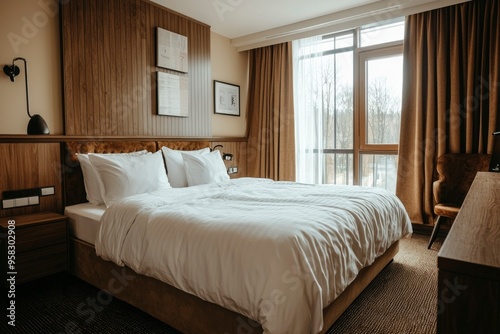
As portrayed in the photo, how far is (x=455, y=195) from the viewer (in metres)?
3.44

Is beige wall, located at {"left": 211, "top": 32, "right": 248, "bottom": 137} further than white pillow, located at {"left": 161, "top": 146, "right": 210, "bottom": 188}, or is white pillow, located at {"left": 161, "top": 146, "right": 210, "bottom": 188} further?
beige wall, located at {"left": 211, "top": 32, "right": 248, "bottom": 137}

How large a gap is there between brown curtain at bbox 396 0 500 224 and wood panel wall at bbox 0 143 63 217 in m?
3.55

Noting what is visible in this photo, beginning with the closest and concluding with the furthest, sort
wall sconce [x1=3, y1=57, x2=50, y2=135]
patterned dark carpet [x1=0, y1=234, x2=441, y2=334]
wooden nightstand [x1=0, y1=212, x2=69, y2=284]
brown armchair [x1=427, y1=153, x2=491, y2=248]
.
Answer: patterned dark carpet [x1=0, y1=234, x2=441, y2=334]
wooden nightstand [x1=0, y1=212, x2=69, y2=284]
wall sconce [x1=3, y1=57, x2=50, y2=135]
brown armchair [x1=427, y1=153, x2=491, y2=248]

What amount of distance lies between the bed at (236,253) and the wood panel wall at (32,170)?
22cm

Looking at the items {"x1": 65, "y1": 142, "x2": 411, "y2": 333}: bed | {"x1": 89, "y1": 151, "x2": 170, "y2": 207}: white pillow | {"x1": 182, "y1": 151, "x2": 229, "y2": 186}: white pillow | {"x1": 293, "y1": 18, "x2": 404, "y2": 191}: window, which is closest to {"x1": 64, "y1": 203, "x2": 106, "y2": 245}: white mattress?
{"x1": 65, "y1": 142, "x2": 411, "y2": 333}: bed

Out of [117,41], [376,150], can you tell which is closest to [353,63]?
[376,150]

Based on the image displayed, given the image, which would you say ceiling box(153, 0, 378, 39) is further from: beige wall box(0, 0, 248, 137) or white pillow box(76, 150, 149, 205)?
white pillow box(76, 150, 149, 205)

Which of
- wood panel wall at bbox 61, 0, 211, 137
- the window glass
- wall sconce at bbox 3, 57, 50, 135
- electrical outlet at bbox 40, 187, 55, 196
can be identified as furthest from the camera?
the window glass

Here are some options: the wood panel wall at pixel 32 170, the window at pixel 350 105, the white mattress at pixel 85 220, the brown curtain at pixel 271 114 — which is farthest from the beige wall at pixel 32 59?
the window at pixel 350 105

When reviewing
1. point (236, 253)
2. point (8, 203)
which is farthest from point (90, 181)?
point (236, 253)

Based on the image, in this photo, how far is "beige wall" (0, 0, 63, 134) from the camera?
2.52 meters

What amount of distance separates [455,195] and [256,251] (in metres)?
2.92

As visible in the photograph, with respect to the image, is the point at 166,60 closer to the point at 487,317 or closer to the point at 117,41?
the point at 117,41

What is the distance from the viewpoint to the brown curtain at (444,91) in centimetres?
330
